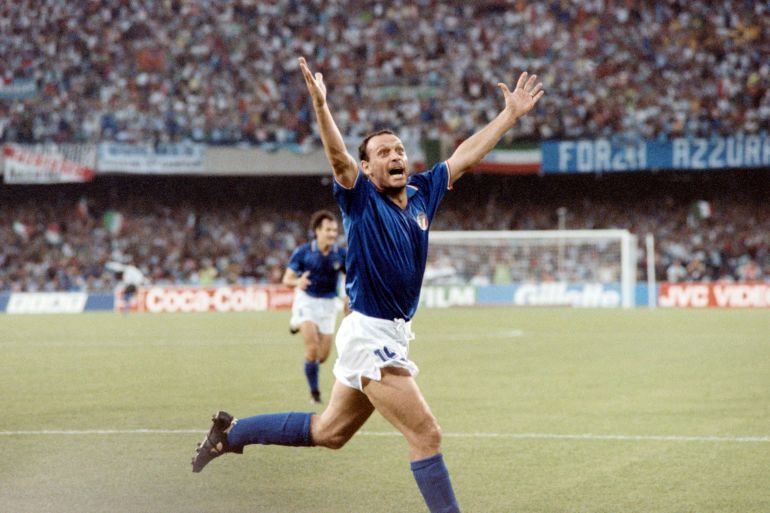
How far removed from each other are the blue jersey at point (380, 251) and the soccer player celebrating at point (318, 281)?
752 centimetres

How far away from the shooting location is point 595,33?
4434cm

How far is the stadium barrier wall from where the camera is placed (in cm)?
3959

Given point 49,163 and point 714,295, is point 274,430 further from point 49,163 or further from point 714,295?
point 49,163

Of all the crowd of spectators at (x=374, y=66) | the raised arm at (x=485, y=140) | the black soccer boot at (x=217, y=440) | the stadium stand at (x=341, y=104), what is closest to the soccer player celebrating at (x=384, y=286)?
the raised arm at (x=485, y=140)

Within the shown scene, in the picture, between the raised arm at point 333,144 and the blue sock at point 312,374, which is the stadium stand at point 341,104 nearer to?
the blue sock at point 312,374

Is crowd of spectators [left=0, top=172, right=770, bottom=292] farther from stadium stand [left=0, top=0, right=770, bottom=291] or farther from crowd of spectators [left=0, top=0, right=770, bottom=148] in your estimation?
crowd of spectators [left=0, top=0, right=770, bottom=148]

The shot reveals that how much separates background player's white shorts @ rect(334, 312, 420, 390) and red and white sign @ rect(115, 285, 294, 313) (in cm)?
3386

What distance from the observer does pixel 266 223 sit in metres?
47.4

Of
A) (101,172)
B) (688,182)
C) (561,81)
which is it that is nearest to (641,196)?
(688,182)

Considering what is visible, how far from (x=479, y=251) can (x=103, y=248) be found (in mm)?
15248

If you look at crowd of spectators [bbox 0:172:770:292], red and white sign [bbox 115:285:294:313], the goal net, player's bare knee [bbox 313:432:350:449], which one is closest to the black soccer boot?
player's bare knee [bbox 313:432:350:449]

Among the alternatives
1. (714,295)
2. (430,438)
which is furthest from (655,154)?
(430,438)

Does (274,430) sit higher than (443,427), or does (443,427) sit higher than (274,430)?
(274,430)

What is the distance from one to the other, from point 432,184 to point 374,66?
130 feet
